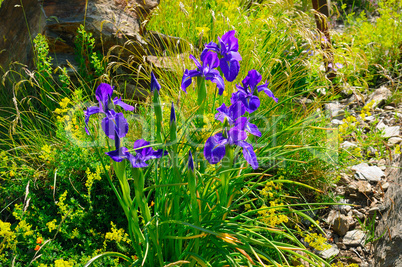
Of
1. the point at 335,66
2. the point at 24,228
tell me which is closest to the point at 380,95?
the point at 335,66

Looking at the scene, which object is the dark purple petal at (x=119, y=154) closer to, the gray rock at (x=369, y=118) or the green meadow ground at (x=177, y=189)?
the green meadow ground at (x=177, y=189)

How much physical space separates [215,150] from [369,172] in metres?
2.15

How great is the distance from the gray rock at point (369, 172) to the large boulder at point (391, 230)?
349 mm

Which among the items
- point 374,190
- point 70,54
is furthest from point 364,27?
point 70,54

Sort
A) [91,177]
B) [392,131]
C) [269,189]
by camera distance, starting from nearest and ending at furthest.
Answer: [91,177] → [269,189] → [392,131]

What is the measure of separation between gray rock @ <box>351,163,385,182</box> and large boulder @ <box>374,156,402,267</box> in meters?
0.35

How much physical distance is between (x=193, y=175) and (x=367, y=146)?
7.88ft

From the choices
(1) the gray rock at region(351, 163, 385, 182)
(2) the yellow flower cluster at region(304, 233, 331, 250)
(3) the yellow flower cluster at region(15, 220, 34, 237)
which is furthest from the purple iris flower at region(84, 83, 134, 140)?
(1) the gray rock at region(351, 163, 385, 182)

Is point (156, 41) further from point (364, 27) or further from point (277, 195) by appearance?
point (364, 27)

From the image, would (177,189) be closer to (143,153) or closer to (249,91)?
(143,153)

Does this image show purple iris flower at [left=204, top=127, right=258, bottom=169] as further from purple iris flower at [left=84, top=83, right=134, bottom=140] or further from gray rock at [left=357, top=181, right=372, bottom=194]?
gray rock at [left=357, top=181, right=372, bottom=194]

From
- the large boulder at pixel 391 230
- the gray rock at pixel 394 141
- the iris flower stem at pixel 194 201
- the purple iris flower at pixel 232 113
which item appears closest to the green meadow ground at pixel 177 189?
the iris flower stem at pixel 194 201

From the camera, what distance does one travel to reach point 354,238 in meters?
2.53

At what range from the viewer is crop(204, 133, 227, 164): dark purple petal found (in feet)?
4.73
